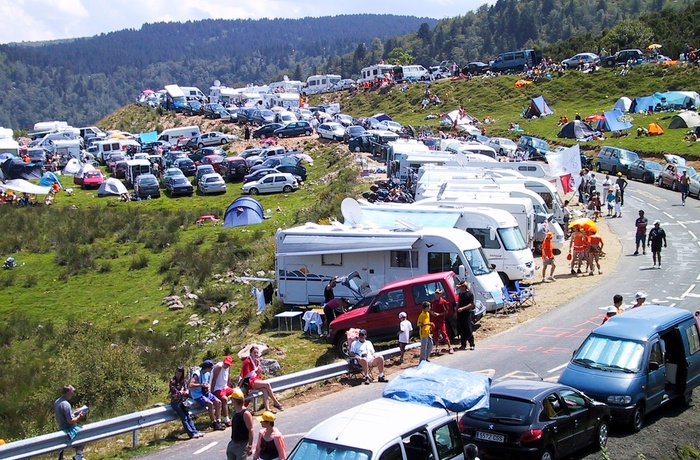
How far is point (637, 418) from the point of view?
44.3ft

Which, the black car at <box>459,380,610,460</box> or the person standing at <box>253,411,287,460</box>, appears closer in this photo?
the person standing at <box>253,411,287,460</box>

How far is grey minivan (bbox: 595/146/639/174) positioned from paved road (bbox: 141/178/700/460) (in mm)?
12299

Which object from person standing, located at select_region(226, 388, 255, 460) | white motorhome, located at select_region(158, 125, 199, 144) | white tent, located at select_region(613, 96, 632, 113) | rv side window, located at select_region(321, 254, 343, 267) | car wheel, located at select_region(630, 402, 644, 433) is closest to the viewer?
person standing, located at select_region(226, 388, 255, 460)

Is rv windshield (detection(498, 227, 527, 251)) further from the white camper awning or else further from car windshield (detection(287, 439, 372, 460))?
car windshield (detection(287, 439, 372, 460))

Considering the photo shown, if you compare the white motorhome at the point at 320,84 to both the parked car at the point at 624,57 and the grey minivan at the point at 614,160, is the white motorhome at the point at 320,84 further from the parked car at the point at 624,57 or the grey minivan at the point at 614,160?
the grey minivan at the point at 614,160

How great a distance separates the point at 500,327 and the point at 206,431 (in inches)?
360

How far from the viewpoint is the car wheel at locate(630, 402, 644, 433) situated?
1337 cm

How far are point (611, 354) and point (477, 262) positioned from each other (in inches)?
314

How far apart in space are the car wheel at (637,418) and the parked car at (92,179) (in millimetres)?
49270

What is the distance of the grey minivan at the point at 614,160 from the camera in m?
46.8

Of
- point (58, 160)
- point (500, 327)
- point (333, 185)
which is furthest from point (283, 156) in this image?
point (500, 327)

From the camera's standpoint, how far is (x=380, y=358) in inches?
650

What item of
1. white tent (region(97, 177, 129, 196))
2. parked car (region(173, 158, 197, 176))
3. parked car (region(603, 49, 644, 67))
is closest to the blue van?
white tent (region(97, 177, 129, 196))

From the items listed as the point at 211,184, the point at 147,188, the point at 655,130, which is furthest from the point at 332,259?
the point at 655,130
